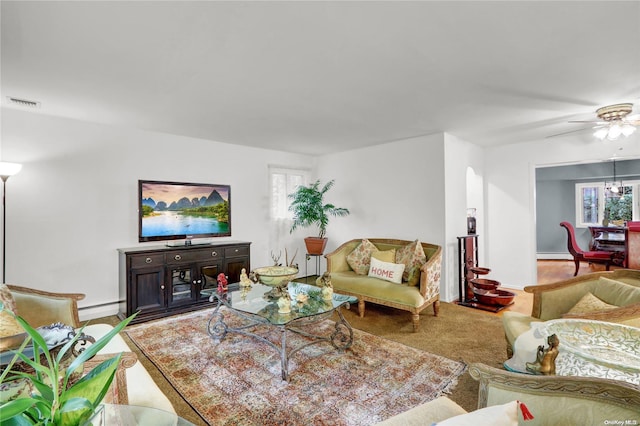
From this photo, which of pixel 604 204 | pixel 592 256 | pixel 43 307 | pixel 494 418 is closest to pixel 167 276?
pixel 43 307

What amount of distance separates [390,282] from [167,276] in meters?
2.80

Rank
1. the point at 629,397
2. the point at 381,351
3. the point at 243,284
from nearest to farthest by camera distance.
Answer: the point at 629,397 < the point at 381,351 < the point at 243,284

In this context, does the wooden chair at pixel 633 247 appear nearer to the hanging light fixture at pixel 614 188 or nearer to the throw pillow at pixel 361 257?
the throw pillow at pixel 361 257

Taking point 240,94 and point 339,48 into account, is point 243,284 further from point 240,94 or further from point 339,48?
point 339,48

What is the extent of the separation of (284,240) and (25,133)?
3748 millimetres

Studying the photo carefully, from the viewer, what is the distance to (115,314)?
12.6ft

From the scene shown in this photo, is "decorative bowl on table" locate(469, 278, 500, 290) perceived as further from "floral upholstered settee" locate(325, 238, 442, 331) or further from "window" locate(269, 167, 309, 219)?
"window" locate(269, 167, 309, 219)

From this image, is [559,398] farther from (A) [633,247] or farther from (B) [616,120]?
(A) [633,247]

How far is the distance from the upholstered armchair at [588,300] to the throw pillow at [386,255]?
5.37ft

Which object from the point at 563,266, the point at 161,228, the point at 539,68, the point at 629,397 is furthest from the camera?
the point at 563,266

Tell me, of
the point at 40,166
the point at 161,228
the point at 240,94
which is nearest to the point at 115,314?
the point at 161,228

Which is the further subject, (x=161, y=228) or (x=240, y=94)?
(x=161, y=228)

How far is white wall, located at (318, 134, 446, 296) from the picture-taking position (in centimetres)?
430

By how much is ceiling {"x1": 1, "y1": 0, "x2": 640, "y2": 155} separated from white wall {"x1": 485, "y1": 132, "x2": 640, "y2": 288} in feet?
3.28
